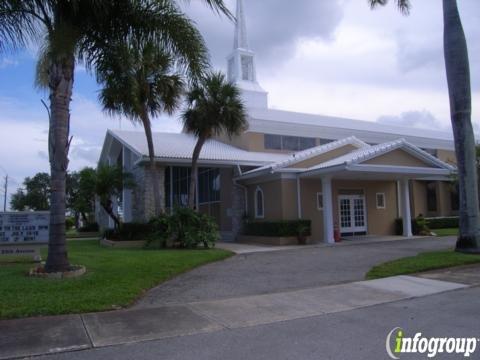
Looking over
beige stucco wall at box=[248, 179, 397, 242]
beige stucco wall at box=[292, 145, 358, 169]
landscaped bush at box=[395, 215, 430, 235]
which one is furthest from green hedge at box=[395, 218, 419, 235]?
beige stucco wall at box=[292, 145, 358, 169]

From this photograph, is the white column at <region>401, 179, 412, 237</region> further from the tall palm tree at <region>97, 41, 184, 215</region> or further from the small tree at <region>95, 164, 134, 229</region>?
the small tree at <region>95, 164, 134, 229</region>

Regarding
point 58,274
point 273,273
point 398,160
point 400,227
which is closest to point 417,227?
point 400,227

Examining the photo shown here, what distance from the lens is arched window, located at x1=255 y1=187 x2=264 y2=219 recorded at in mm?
22719

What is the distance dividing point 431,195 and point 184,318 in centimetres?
2742

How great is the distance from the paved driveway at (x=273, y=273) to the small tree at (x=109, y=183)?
29.2 feet

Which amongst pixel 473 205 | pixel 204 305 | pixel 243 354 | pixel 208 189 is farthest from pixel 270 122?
pixel 243 354

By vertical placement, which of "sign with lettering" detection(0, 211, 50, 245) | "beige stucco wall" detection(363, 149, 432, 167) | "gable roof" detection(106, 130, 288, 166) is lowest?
"sign with lettering" detection(0, 211, 50, 245)

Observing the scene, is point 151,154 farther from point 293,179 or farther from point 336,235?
point 336,235

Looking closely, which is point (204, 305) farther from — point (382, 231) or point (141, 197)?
point (382, 231)

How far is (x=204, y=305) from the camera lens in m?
8.12

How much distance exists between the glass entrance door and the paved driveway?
17.6 feet

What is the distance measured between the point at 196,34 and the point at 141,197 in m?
12.6

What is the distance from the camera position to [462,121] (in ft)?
47.4

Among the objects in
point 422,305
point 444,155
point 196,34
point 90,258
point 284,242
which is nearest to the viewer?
point 422,305
